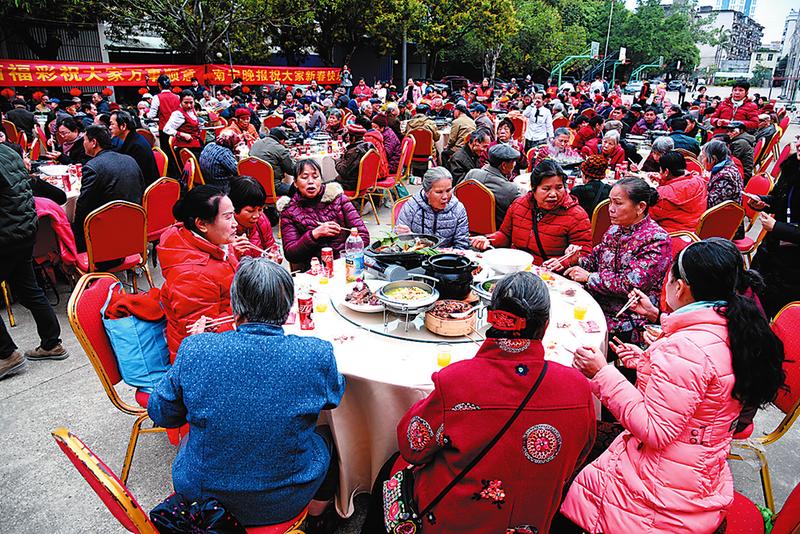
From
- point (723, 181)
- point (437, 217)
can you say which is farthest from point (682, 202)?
point (437, 217)

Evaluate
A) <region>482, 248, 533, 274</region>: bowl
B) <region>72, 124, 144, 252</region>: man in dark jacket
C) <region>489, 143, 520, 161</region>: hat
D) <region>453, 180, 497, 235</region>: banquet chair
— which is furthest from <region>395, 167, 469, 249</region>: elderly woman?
<region>72, 124, 144, 252</region>: man in dark jacket

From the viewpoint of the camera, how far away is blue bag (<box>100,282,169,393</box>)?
88.6 inches

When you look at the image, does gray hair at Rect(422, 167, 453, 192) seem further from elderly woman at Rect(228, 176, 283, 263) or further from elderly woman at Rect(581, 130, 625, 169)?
elderly woman at Rect(581, 130, 625, 169)

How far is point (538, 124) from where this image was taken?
995 cm

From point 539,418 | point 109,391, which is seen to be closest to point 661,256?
point 539,418

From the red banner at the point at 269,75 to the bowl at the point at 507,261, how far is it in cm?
1872

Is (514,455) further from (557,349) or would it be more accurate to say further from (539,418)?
(557,349)

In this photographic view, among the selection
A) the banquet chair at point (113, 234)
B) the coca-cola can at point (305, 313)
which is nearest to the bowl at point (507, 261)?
the coca-cola can at point (305, 313)

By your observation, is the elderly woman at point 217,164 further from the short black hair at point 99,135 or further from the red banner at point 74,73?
the red banner at point 74,73

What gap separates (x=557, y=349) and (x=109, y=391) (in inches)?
80.2

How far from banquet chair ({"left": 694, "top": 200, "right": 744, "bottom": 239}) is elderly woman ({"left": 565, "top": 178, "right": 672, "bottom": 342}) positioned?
1.57 metres

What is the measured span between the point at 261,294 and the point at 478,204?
10.4 ft

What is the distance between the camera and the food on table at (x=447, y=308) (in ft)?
7.41

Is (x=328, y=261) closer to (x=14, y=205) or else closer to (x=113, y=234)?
(x=113, y=234)
